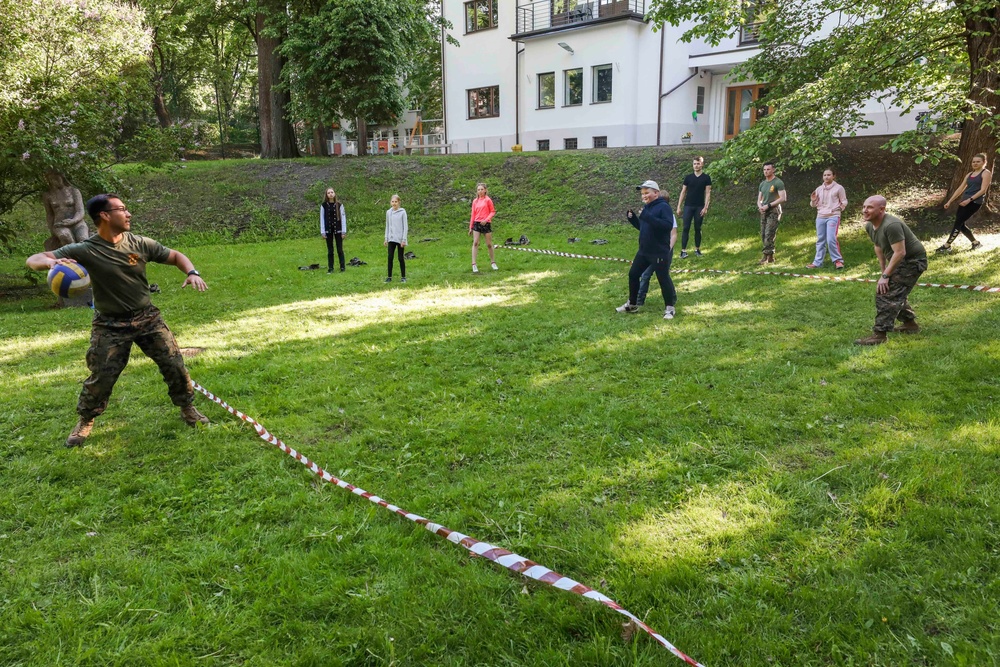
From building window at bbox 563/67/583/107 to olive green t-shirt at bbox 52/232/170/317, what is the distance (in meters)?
26.3

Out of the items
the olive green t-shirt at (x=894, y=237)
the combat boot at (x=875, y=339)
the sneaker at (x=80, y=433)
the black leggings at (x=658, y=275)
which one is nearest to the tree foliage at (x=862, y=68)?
the olive green t-shirt at (x=894, y=237)

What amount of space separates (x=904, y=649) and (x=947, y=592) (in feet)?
1.83

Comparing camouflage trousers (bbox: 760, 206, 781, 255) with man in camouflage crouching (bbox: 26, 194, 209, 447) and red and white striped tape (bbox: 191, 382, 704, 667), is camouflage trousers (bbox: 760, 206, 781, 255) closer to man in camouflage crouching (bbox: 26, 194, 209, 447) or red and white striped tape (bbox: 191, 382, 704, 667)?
red and white striped tape (bbox: 191, 382, 704, 667)

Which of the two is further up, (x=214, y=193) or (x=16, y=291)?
(x=214, y=193)

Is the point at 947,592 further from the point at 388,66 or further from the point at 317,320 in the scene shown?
the point at 388,66

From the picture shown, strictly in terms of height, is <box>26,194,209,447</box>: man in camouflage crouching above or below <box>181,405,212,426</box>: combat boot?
above

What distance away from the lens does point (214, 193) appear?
22.2 m

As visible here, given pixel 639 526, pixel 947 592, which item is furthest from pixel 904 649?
pixel 639 526

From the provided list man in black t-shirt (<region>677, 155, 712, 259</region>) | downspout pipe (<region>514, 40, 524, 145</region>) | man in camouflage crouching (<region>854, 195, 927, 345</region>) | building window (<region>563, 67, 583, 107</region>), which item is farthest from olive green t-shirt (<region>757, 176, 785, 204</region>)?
downspout pipe (<region>514, 40, 524, 145</region>)

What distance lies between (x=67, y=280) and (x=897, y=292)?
8.15 metres

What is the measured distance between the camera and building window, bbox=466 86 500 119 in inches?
1245

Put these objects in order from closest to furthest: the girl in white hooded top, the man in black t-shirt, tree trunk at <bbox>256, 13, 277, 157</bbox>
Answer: the girl in white hooded top → the man in black t-shirt → tree trunk at <bbox>256, 13, 277, 157</bbox>

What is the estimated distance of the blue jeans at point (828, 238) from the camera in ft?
39.1

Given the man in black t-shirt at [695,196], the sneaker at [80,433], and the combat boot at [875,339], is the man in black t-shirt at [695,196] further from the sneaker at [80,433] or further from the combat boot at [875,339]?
the sneaker at [80,433]
